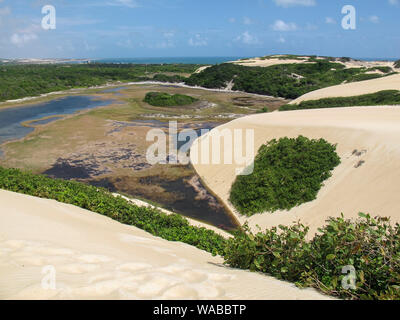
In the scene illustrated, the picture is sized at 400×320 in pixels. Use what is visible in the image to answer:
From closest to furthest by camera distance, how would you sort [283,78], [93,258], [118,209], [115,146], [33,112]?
[93,258] < [118,209] < [115,146] < [33,112] < [283,78]

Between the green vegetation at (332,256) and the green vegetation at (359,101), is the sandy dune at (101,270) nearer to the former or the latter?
the green vegetation at (332,256)

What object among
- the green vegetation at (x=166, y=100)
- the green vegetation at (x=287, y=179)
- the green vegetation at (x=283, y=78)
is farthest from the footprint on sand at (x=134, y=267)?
the green vegetation at (x=283, y=78)

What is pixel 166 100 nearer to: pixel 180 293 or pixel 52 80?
pixel 52 80

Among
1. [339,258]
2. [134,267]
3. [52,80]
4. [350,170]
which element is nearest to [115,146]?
[350,170]

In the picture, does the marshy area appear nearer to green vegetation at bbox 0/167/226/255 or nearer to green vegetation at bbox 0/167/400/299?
green vegetation at bbox 0/167/226/255
